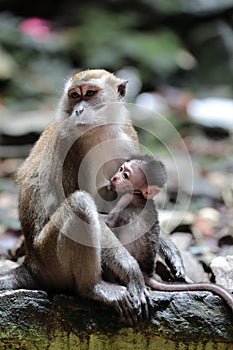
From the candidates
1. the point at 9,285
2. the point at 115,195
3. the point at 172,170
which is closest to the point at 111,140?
the point at 115,195

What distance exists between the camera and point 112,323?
423cm

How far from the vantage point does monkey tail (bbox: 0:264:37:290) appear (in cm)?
445

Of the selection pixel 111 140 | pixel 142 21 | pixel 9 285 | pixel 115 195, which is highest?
pixel 142 21

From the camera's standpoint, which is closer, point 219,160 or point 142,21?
point 219,160

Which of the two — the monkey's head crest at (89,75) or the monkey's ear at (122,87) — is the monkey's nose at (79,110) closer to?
the monkey's head crest at (89,75)

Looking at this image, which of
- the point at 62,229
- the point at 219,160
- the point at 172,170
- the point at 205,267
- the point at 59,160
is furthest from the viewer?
the point at 219,160

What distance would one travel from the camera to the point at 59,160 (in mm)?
4434

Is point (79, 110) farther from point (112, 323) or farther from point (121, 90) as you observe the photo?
point (112, 323)

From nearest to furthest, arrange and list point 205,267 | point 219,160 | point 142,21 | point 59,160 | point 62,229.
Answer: point 62,229, point 59,160, point 205,267, point 219,160, point 142,21

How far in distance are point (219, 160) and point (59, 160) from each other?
615cm

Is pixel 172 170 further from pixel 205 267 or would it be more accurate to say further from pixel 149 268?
pixel 149 268

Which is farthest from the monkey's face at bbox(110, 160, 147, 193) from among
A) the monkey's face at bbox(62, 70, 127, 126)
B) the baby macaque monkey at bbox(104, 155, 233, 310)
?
the monkey's face at bbox(62, 70, 127, 126)

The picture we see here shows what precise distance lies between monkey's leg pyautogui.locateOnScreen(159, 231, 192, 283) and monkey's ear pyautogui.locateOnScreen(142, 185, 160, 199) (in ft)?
1.69

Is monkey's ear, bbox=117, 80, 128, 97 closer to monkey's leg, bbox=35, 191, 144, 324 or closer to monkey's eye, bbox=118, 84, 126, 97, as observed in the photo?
monkey's eye, bbox=118, 84, 126, 97
